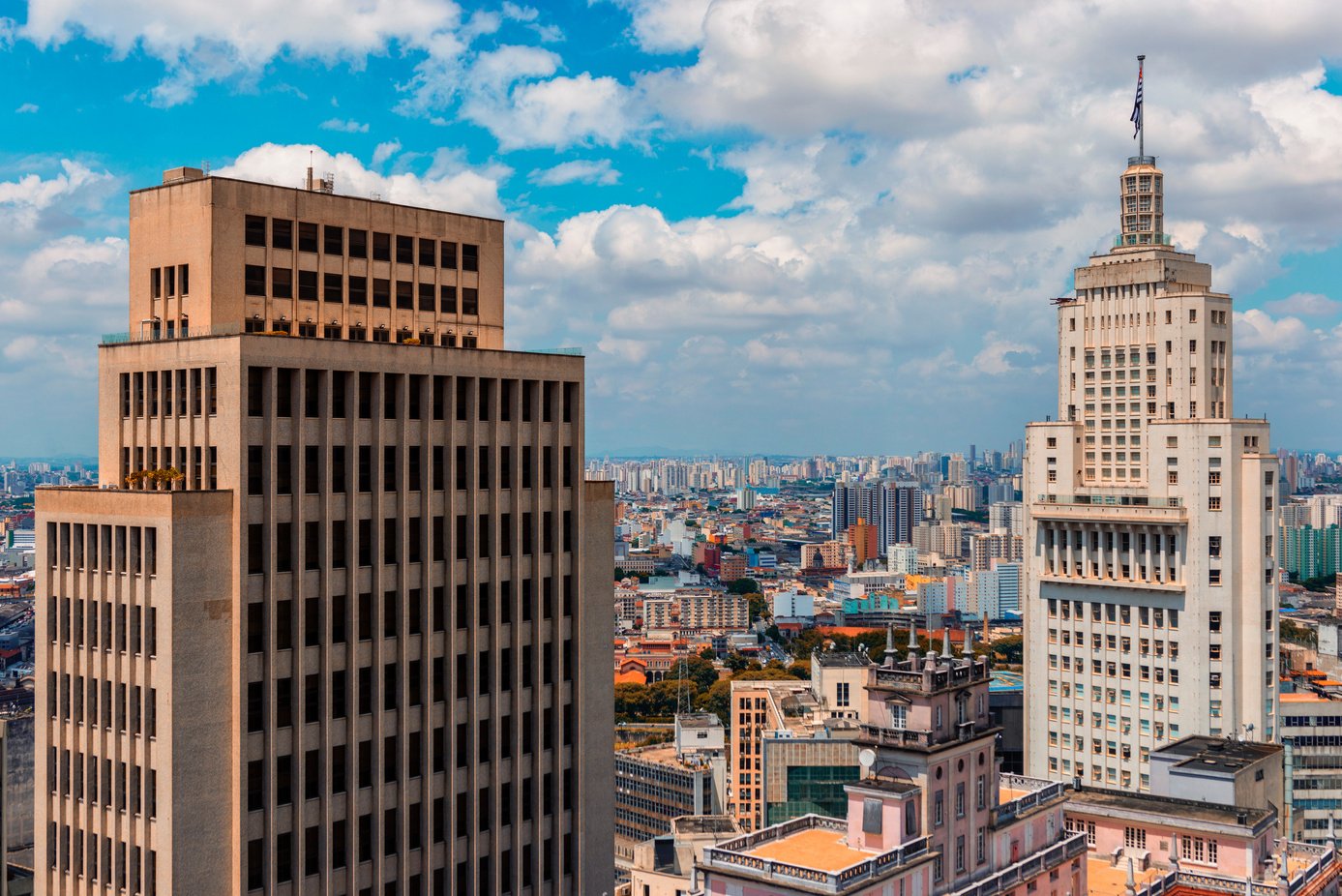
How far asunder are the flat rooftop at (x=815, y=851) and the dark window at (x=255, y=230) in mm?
39234

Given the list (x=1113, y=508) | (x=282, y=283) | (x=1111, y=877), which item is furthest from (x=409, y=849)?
(x=1113, y=508)

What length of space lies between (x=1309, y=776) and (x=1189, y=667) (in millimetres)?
37854

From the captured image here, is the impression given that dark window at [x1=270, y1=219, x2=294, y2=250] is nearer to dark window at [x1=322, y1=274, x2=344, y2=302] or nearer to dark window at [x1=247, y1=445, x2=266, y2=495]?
dark window at [x1=322, y1=274, x2=344, y2=302]

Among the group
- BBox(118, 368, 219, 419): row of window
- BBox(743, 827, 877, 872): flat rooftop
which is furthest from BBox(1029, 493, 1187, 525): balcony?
BBox(118, 368, 219, 419): row of window

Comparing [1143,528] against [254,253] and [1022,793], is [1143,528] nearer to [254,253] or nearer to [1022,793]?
[1022,793]

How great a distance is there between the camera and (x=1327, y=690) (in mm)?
164000

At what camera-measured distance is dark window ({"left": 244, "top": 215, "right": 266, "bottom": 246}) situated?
198 ft

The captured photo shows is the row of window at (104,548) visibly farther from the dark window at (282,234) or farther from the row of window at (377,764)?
the dark window at (282,234)

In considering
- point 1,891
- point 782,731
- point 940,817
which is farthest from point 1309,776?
point 1,891

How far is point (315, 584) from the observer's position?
57.4 m

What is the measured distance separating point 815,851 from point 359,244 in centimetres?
→ 3955

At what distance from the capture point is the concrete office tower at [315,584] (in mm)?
54094

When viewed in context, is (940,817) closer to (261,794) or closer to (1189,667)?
(261,794)

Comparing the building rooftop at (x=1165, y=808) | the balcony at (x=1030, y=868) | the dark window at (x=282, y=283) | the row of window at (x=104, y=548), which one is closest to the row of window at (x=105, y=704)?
the row of window at (x=104, y=548)
